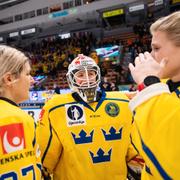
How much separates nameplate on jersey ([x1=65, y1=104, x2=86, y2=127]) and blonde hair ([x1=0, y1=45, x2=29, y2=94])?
0.57 meters

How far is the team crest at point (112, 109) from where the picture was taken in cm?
200

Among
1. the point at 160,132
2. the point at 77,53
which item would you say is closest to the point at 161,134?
the point at 160,132

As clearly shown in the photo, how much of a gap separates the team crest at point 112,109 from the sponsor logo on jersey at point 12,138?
0.78 meters

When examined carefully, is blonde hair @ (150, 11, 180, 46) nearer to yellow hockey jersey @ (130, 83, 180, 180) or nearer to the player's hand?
the player's hand

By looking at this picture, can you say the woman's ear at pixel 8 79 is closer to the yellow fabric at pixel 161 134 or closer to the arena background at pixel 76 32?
the yellow fabric at pixel 161 134

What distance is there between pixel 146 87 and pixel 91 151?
1043 mm

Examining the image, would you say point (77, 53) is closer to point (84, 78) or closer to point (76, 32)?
point (76, 32)

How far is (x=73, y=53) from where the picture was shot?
64.6 ft

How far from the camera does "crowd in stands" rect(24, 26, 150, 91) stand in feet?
51.2

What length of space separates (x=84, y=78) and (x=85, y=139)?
0.44 metres

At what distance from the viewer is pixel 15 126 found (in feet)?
4.32

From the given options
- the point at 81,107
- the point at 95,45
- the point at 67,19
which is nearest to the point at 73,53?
the point at 95,45

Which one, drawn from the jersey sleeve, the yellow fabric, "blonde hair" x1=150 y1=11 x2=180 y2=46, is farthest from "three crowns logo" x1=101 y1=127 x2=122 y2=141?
the yellow fabric

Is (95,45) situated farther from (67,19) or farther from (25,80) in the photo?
(25,80)
